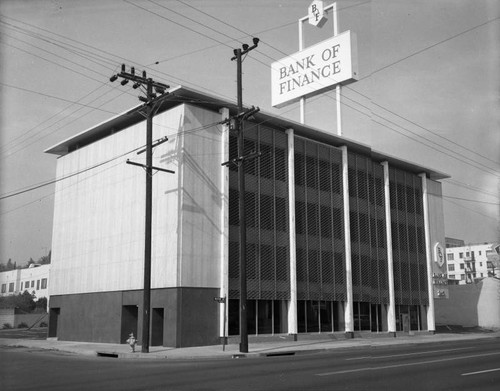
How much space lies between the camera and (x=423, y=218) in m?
48.3

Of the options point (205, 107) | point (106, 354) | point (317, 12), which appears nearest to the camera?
point (106, 354)

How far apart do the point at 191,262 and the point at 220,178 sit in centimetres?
547

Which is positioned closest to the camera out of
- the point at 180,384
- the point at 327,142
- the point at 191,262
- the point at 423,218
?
the point at 180,384

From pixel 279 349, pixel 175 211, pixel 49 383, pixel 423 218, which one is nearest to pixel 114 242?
pixel 175 211

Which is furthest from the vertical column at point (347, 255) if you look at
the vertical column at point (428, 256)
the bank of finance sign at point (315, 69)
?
the vertical column at point (428, 256)

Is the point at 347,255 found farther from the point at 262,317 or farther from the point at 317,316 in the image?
the point at 262,317

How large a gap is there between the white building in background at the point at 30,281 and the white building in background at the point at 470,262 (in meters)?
66.5

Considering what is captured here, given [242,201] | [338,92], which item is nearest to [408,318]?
[338,92]

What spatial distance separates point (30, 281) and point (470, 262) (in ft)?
298

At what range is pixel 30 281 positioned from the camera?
9631cm

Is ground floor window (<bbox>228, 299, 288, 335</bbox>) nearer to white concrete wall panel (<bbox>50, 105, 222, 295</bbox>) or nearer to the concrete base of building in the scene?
the concrete base of building

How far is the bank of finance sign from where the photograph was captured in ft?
135

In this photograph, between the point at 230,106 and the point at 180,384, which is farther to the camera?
the point at 230,106

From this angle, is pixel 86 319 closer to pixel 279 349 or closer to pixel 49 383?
pixel 279 349
